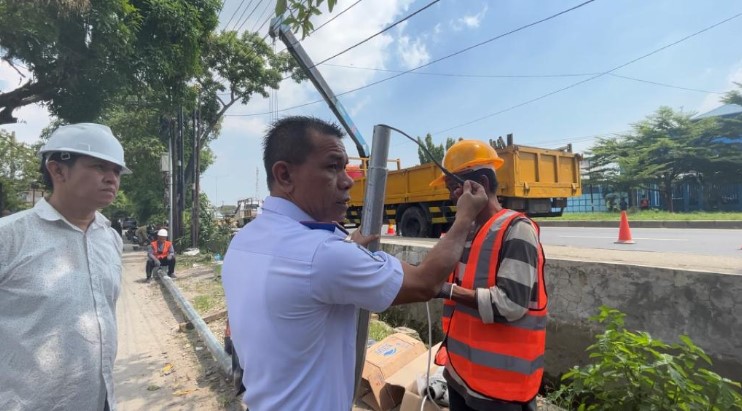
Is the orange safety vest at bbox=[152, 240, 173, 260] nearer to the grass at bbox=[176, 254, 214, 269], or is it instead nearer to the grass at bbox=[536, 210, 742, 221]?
the grass at bbox=[176, 254, 214, 269]

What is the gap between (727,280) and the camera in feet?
7.72

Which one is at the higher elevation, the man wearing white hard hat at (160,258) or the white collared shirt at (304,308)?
the white collared shirt at (304,308)

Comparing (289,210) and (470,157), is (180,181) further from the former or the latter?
(289,210)

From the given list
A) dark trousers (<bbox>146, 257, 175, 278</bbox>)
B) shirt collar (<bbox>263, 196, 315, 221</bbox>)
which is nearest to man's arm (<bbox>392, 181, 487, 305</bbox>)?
shirt collar (<bbox>263, 196, 315, 221</bbox>)

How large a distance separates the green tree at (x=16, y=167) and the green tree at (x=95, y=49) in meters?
19.6

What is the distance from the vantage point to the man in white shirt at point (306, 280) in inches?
38.6

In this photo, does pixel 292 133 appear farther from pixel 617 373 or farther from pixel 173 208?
pixel 173 208

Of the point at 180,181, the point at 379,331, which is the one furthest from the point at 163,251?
the point at 379,331

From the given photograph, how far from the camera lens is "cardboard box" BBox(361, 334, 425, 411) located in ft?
9.87

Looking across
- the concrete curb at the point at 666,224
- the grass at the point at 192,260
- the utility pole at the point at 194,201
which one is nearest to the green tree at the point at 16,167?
the utility pole at the point at 194,201

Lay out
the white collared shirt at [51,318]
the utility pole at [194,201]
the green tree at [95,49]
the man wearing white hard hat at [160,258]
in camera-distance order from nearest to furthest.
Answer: the white collared shirt at [51,318] → the green tree at [95,49] → the man wearing white hard hat at [160,258] → the utility pole at [194,201]

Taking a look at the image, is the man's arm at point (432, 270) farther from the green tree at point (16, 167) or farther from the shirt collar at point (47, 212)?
the green tree at point (16, 167)

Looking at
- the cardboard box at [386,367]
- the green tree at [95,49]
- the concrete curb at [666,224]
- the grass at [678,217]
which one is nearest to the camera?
the cardboard box at [386,367]

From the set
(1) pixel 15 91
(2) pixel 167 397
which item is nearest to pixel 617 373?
(2) pixel 167 397
